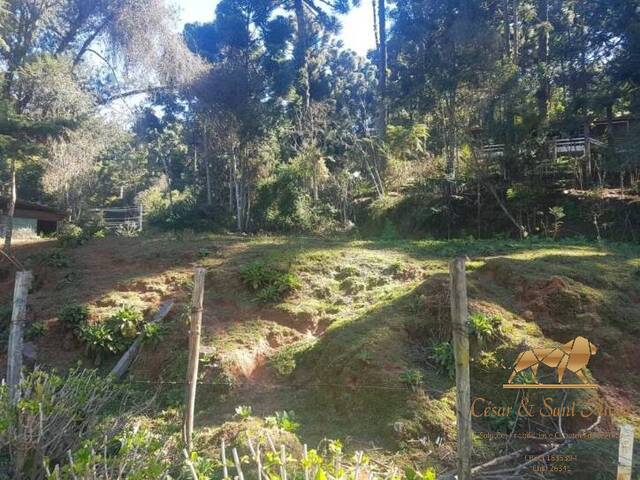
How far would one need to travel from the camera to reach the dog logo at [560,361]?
3402 mm

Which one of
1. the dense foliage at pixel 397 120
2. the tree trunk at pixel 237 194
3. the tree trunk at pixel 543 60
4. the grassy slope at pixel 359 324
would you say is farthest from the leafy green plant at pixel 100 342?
the tree trunk at pixel 543 60

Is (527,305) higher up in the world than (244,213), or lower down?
lower down

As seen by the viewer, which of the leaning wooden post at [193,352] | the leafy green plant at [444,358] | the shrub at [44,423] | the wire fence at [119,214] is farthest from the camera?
the wire fence at [119,214]

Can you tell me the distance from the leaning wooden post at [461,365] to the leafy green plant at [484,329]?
1.82 meters

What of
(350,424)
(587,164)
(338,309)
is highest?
(587,164)

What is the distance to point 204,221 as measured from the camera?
14.0 m

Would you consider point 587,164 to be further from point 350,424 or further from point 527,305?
point 350,424

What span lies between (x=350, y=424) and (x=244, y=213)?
1038 centimetres

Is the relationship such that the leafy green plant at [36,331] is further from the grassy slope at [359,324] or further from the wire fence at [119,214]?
the wire fence at [119,214]

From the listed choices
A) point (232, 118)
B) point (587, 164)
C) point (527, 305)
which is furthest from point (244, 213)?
point (527, 305)

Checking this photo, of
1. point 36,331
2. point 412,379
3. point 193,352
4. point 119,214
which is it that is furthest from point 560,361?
point 119,214

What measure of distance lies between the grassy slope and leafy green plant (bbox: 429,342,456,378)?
78mm

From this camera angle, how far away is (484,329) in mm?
3941

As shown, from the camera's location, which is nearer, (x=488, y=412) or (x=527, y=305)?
(x=488, y=412)
